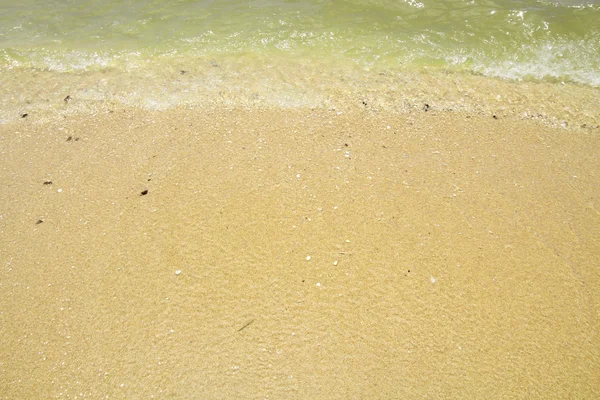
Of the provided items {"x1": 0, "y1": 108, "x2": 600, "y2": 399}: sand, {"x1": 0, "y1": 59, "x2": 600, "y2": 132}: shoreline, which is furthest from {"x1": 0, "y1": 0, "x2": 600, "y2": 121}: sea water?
{"x1": 0, "y1": 108, "x2": 600, "y2": 399}: sand

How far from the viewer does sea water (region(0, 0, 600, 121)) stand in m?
5.16

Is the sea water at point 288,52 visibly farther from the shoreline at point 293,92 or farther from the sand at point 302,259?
the sand at point 302,259

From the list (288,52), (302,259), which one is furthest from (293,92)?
(302,259)

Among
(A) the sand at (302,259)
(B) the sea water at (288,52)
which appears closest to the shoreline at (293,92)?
(B) the sea water at (288,52)

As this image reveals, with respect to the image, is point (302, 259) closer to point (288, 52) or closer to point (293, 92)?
point (293, 92)

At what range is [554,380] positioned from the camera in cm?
271

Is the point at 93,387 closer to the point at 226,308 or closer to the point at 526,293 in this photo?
the point at 226,308

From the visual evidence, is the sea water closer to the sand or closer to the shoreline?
the shoreline

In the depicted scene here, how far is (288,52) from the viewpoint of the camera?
19.5ft

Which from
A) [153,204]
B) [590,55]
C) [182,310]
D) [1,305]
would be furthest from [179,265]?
[590,55]

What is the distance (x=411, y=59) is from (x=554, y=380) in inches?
164

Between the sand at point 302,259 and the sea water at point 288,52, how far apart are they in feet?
2.15

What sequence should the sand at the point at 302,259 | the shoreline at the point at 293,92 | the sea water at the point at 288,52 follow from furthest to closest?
the sea water at the point at 288,52 < the shoreline at the point at 293,92 < the sand at the point at 302,259

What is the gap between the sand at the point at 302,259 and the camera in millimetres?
2781
